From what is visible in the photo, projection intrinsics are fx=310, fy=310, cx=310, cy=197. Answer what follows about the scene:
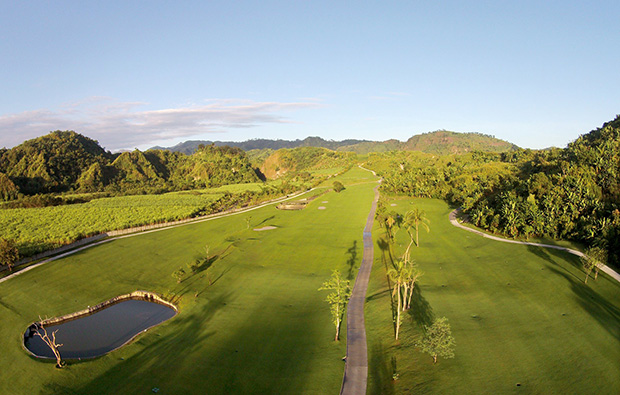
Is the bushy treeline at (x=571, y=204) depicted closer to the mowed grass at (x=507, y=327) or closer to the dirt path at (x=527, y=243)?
the dirt path at (x=527, y=243)

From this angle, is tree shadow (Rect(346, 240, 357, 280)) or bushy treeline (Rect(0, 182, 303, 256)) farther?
bushy treeline (Rect(0, 182, 303, 256))

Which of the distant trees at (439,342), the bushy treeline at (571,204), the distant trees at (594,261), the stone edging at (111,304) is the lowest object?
the stone edging at (111,304)

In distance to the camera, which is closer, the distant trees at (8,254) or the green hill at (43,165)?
the distant trees at (8,254)

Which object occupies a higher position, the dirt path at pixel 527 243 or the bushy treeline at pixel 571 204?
the bushy treeline at pixel 571 204

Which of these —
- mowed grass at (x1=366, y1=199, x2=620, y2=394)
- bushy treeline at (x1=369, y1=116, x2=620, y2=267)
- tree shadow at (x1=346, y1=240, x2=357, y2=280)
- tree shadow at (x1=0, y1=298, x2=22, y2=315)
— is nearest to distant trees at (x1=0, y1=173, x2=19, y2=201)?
tree shadow at (x1=0, y1=298, x2=22, y2=315)

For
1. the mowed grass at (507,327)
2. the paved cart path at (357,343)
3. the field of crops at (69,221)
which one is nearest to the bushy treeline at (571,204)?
the mowed grass at (507,327)

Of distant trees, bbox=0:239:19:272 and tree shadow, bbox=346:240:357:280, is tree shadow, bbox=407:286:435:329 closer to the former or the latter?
tree shadow, bbox=346:240:357:280

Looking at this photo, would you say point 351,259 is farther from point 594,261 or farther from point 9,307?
point 9,307
